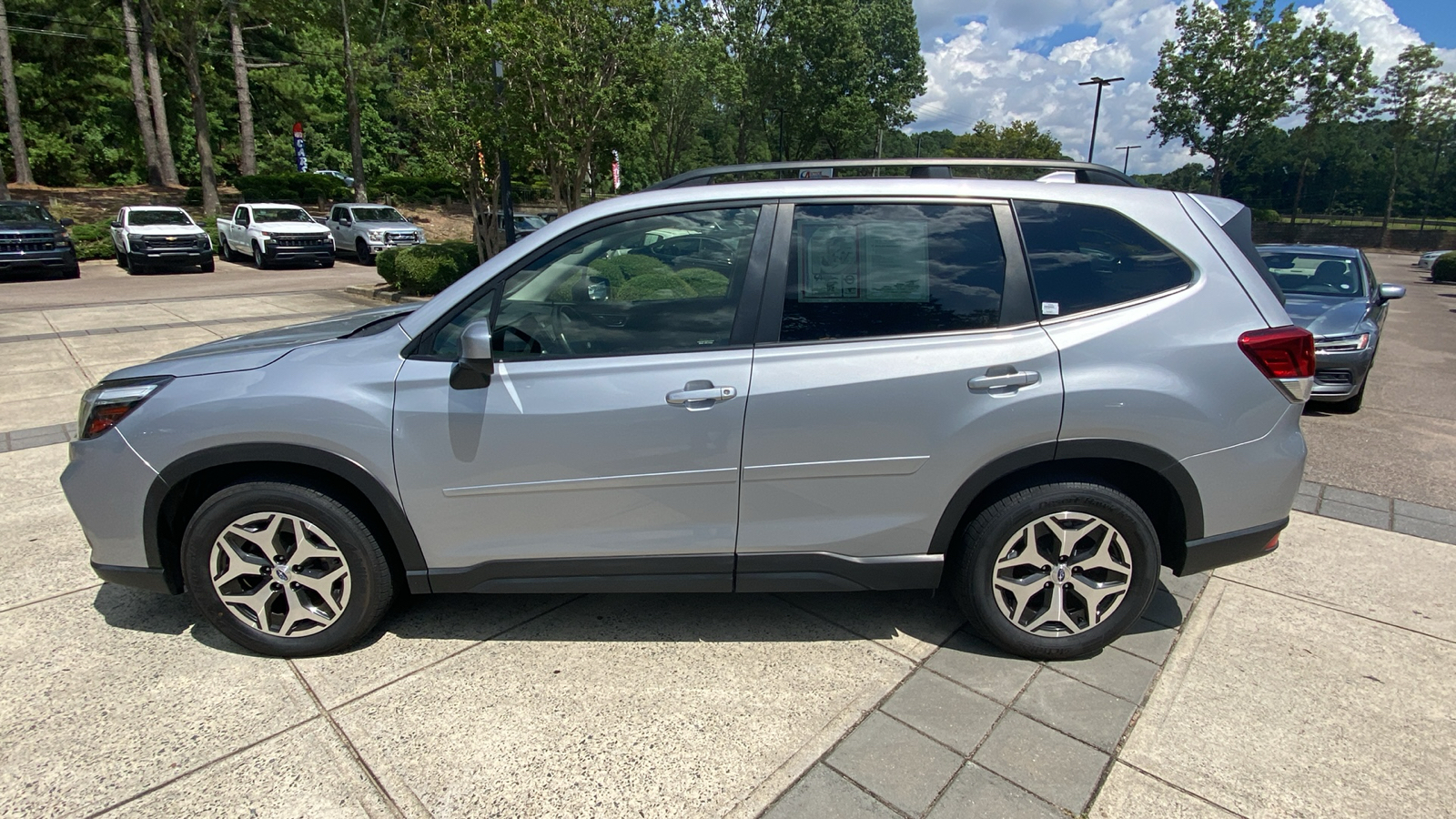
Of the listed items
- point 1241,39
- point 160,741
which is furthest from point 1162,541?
point 1241,39

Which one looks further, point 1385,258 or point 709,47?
point 1385,258

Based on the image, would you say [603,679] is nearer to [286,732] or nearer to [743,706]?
[743,706]

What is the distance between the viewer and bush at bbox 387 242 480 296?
1460 cm

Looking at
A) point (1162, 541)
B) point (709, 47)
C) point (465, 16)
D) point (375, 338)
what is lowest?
point (1162, 541)

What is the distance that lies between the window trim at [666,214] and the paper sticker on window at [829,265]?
0.49 ft

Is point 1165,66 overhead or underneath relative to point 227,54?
overhead

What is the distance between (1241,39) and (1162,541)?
177 ft

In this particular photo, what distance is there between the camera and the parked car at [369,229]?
20.8 m

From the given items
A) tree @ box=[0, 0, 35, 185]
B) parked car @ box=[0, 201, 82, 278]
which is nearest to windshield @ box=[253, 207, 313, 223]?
parked car @ box=[0, 201, 82, 278]

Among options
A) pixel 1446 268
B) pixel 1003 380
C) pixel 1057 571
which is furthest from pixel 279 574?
pixel 1446 268

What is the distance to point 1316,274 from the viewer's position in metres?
8.11

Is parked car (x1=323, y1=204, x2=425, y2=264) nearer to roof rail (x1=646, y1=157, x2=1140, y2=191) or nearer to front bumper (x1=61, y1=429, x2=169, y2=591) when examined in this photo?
front bumper (x1=61, y1=429, x2=169, y2=591)

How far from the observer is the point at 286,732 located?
2.53 meters

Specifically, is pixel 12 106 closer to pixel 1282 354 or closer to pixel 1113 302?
pixel 1113 302
